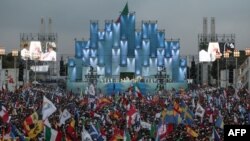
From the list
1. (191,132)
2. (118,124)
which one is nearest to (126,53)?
(118,124)

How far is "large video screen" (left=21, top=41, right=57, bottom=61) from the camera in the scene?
9731 cm

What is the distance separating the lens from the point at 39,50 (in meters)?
99.8

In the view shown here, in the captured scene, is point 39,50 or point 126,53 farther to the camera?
point 39,50

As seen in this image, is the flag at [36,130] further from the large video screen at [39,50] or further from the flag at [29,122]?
the large video screen at [39,50]

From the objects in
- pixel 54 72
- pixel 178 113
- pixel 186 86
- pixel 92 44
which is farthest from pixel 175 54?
pixel 178 113

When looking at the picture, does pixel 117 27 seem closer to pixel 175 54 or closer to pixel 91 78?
pixel 175 54

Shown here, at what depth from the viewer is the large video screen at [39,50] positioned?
97.3m

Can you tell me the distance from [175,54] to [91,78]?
22.6m

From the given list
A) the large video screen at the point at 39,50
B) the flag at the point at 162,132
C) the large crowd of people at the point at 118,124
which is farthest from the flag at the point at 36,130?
the large video screen at the point at 39,50

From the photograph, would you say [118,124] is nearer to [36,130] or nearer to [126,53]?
[36,130]

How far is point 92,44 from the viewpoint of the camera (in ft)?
295

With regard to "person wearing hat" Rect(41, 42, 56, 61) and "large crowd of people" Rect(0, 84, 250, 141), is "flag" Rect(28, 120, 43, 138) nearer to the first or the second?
"large crowd of people" Rect(0, 84, 250, 141)

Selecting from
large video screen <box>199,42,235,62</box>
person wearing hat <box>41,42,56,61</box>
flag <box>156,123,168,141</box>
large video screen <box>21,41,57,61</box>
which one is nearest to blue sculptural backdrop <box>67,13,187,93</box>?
large video screen <box>199,42,235,62</box>

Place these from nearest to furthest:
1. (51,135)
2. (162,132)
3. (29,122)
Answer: (51,135) < (162,132) < (29,122)
